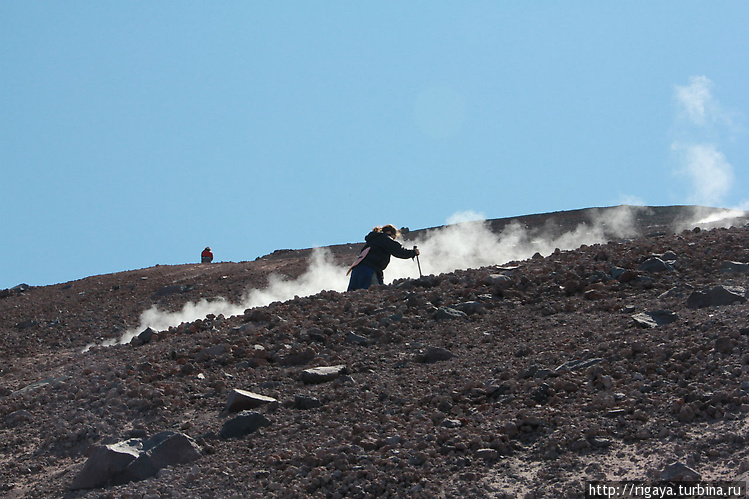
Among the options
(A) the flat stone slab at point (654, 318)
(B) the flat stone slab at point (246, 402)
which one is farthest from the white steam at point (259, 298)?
(A) the flat stone slab at point (654, 318)

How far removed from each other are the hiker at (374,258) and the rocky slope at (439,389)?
6.02ft

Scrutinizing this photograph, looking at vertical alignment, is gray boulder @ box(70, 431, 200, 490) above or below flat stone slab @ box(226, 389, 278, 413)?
below

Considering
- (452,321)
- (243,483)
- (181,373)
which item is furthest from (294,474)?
(452,321)

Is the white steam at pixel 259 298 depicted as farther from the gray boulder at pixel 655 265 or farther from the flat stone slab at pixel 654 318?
the flat stone slab at pixel 654 318

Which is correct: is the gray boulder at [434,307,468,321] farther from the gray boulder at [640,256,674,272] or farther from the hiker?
the hiker

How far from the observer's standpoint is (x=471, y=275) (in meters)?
9.77

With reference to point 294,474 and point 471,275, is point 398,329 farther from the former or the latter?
point 294,474

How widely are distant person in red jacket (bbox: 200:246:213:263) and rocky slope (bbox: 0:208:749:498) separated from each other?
541 inches

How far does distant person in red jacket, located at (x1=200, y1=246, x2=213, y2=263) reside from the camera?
23.5 meters

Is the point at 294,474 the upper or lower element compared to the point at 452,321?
lower

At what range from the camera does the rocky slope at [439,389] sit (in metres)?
4.91

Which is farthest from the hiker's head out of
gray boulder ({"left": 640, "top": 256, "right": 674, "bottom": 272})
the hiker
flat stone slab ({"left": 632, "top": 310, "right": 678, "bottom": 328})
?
flat stone slab ({"left": 632, "top": 310, "right": 678, "bottom": 328})

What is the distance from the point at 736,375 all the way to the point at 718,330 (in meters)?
0.95

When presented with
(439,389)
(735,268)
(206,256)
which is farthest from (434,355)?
(206,256)
